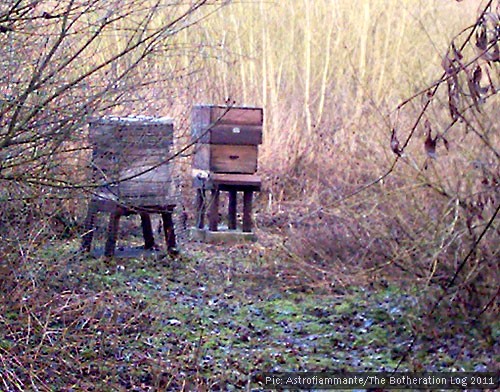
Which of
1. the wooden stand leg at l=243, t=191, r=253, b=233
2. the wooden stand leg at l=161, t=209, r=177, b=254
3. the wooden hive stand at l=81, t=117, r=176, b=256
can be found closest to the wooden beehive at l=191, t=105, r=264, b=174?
the wooden stand leg at l=243, t=191, r=253, b=233

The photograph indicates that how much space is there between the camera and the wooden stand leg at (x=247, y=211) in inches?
432

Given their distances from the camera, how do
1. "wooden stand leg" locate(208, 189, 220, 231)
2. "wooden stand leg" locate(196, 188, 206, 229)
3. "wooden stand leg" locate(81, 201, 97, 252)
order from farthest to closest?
"wooden stand leg" locate(196, 188, 206, 229) < "wooden stand leg" locate(208, 189, 220, 231) < "wooden stand leg" locate(81, 201, 97, 252)

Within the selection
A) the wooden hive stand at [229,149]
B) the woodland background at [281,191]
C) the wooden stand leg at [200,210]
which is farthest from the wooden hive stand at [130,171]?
the wooden stand leg at [200,210]

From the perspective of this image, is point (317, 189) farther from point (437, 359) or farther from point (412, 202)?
point (437, 359)

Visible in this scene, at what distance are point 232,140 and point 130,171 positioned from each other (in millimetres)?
2550

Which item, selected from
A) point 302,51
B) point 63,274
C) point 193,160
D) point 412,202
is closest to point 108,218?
point 193,160

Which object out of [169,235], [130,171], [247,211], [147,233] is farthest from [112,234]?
[247,211]

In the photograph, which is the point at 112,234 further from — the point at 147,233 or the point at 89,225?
the point at 147,233

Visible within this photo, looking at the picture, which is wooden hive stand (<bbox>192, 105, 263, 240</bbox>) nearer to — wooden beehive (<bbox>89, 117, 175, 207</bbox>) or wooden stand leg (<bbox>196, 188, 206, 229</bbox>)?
wooden stand leg (<bbox>196, 188, 206, 229</bbox>)

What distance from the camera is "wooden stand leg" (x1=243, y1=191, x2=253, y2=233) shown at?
10984 mm

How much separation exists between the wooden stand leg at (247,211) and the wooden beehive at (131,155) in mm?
1955

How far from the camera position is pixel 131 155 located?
7.04 metres

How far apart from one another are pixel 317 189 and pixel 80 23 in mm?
8101

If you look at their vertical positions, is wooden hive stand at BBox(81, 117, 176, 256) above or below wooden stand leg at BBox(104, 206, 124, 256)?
above
